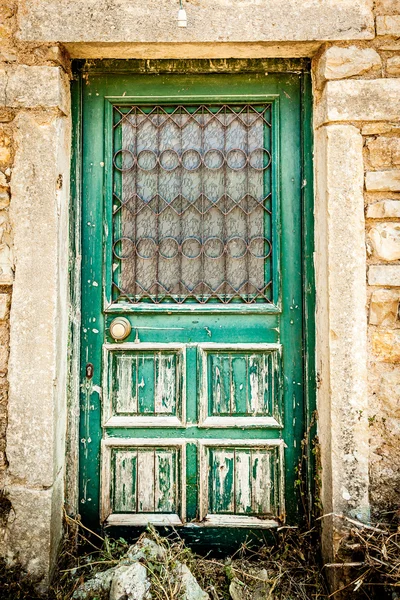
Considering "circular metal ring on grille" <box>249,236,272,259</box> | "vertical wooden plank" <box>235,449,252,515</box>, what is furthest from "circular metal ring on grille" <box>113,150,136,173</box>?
"vertical wooden plank" <box>235,449,252,515</box>

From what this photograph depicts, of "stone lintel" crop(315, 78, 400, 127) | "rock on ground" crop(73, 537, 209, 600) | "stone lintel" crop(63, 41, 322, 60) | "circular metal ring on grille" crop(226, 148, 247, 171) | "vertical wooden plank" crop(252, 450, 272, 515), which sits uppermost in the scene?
"stone lintel" crop(63, 41, 322, 60)

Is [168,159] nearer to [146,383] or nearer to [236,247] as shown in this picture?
[236,247]

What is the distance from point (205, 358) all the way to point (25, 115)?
1.58 m

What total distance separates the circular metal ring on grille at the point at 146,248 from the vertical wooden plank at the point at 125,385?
0.57 m

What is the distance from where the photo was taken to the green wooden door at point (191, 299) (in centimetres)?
260

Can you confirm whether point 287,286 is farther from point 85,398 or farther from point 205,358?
point 85,398

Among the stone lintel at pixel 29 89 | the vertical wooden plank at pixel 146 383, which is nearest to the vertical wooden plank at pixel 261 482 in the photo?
the vertical wooden plank at pixel 146 383

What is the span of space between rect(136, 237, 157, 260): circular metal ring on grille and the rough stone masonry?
454 mm

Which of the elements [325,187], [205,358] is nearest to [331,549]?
[205,358]

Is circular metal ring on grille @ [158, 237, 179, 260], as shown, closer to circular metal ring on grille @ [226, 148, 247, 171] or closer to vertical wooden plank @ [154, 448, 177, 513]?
circular metal ring on grille @ [226, 148, 247, 171]

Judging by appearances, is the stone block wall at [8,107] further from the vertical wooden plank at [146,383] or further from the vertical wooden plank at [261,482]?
the vertical wooden plank at [261,482]

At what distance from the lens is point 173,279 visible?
264 centimetres

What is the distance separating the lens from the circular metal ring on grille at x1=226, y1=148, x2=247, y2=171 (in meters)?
2.65

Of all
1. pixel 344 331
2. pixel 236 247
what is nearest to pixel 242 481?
pixel 344 331
